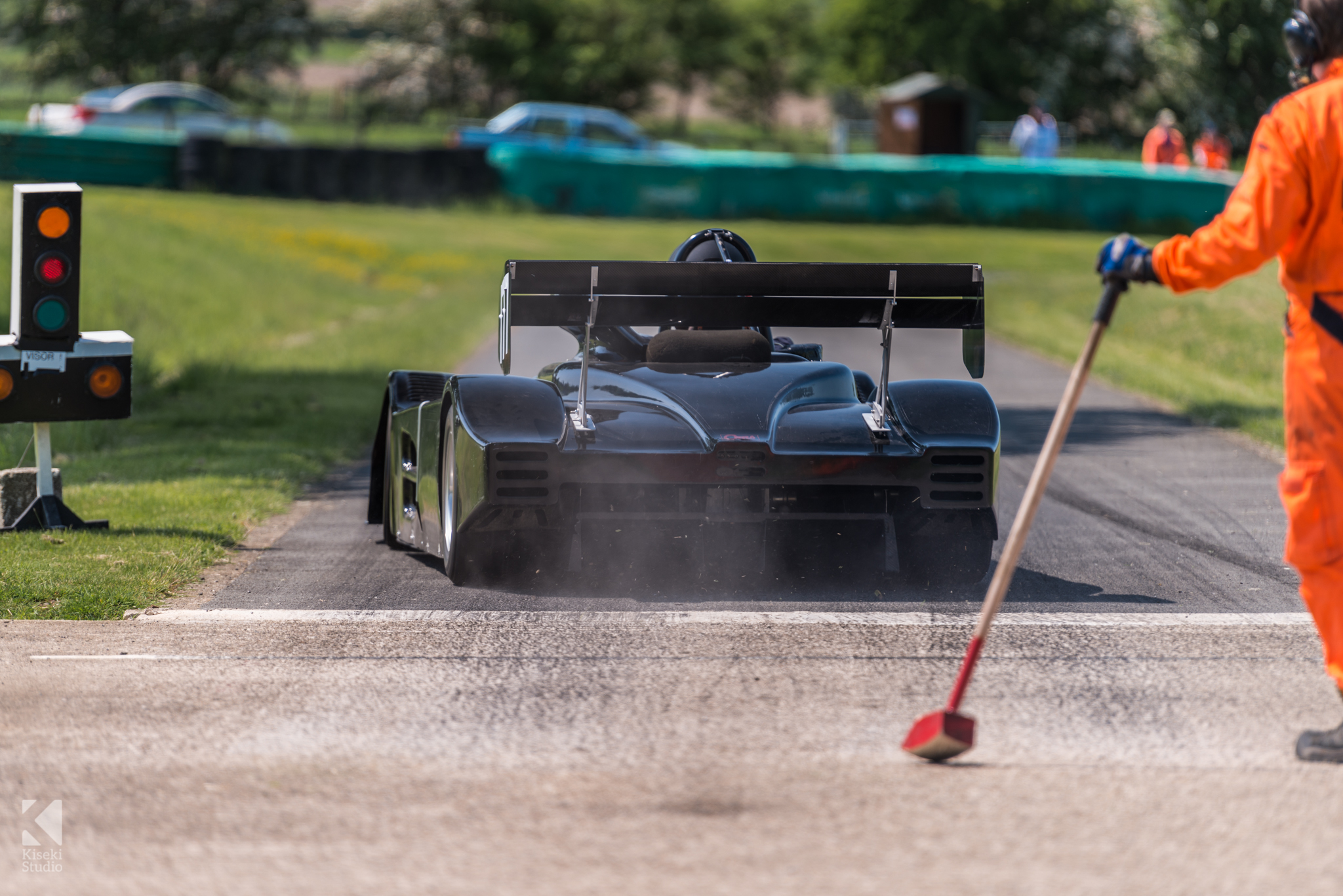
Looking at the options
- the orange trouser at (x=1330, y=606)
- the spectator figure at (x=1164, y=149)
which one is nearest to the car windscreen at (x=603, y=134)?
the spectator figure at (x=1164, y=149)

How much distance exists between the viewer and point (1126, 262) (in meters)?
4.75

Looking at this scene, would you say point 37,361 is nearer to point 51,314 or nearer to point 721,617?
point 51,314

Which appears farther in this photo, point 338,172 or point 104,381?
point 338,172

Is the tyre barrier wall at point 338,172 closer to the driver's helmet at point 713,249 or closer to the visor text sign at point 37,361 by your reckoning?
the visor text sign at point 37,361

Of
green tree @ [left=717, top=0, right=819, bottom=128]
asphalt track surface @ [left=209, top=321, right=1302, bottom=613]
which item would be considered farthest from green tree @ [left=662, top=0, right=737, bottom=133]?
asphalt track surface @ [left=209, top=321, right=1302, bottom=613]

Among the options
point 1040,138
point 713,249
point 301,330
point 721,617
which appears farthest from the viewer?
point 1040,138

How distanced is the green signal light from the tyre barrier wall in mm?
28537

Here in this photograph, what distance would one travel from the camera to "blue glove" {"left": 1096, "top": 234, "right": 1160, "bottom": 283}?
4727mm

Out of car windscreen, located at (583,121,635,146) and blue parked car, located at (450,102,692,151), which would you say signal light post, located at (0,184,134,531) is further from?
car windscreen, located at (583,121,635,146)

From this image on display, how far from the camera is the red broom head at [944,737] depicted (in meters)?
4.52

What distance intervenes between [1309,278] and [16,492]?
6404mm

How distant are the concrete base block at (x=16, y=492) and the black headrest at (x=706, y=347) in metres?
3.21

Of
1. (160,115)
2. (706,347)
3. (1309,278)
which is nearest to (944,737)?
(1309,278)

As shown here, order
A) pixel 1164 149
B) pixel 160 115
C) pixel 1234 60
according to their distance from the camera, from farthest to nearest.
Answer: pixel 1234 60 < pixel 160 115 < pixel 1164 149
